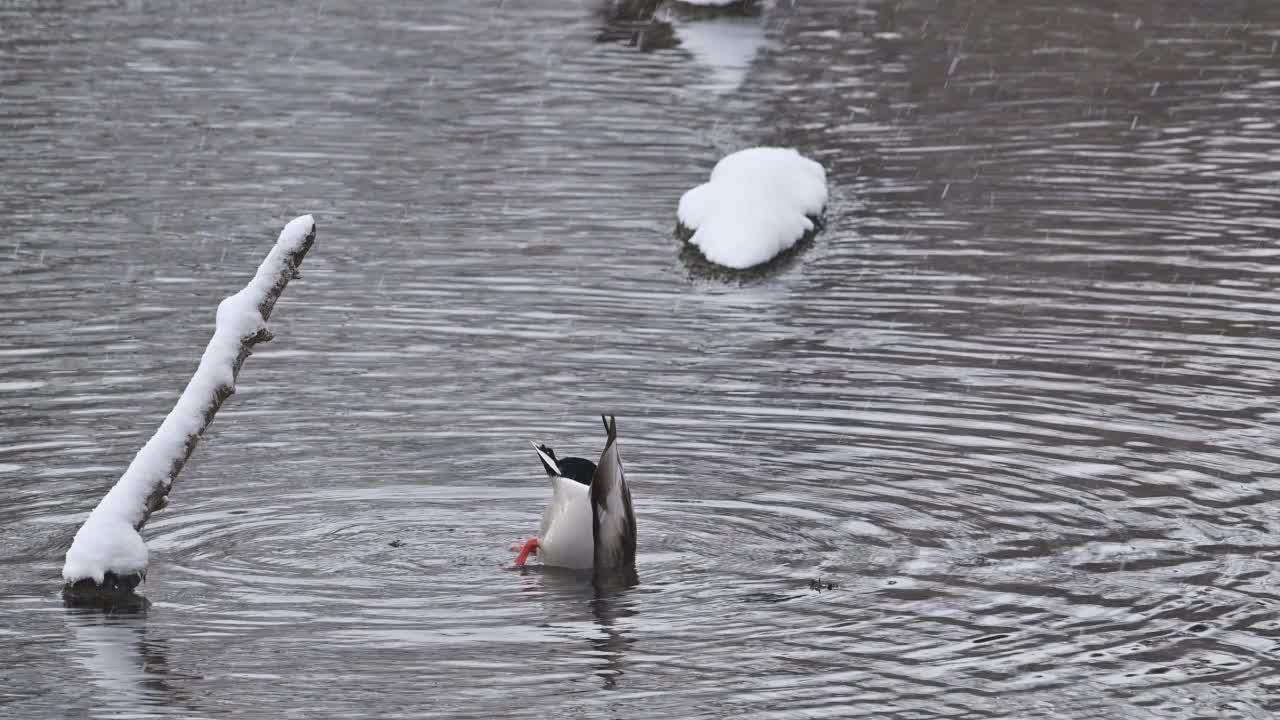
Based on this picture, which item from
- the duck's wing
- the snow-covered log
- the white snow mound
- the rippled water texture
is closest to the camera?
the rippled water texture

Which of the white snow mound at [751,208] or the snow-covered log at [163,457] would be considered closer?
the snow-covered log at [163,457]

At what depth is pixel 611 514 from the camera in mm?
10477

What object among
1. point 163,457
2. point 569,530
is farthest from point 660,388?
point 163,457

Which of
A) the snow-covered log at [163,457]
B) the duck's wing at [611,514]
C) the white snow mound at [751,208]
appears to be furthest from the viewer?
the white snow mound at [751,208]

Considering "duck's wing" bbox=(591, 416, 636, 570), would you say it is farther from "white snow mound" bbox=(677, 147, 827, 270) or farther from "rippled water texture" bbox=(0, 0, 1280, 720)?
"white snow mound" bbox=(677, 147, 827, 270)

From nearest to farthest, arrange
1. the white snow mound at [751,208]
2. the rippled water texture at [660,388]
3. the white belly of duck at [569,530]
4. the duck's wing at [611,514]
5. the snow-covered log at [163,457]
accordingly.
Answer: the rippled water texture at [660,388]
the snow-covered log at [163,457]
the duck's wing at [611,514]
the white belly of duck at [569,530]
the white snow mound at [751,208]

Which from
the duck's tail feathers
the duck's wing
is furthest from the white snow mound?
the duck's wing

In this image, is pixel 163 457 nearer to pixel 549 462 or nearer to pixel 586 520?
pixel 549 462

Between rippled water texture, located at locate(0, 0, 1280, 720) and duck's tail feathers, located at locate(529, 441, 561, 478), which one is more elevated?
duck's tail feathers, located at locate(529, 441, 561, 478)

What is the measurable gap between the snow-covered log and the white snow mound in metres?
8.50

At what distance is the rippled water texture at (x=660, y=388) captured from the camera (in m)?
9.30

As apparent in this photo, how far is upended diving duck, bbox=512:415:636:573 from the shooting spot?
1046cm

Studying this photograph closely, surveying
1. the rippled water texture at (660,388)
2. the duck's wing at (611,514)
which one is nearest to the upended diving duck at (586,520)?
the duck's wing at (611,514)

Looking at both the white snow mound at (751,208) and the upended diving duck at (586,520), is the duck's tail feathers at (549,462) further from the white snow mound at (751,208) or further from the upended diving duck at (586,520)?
the white snow mound at (751,208)
